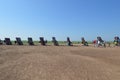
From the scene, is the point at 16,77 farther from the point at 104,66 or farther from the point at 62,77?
the point at 104,66

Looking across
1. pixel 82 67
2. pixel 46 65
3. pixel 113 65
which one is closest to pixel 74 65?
pixel 82 67

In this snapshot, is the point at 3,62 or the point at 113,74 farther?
the point at 3,62

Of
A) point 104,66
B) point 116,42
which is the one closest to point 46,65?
point 104,66

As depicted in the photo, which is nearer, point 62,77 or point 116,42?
point 62,77

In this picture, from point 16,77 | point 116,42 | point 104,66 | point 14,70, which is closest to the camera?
point 16,77

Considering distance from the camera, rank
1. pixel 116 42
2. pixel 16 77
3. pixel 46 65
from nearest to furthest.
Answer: pixel 16 77 < pixel 46 65 < pixel 116 42

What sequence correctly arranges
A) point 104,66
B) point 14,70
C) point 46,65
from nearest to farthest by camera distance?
point 14,70 → point 46,65 → point 104,66

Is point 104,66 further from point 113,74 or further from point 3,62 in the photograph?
point 3,62

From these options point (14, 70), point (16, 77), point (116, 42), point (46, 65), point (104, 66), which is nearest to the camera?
point (16, 77)

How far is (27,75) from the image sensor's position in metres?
12.1

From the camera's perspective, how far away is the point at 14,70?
12.7 m

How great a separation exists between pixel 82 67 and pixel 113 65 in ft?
8.72

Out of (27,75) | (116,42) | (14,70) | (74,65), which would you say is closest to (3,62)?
(14,70)

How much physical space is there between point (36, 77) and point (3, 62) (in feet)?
11.1
